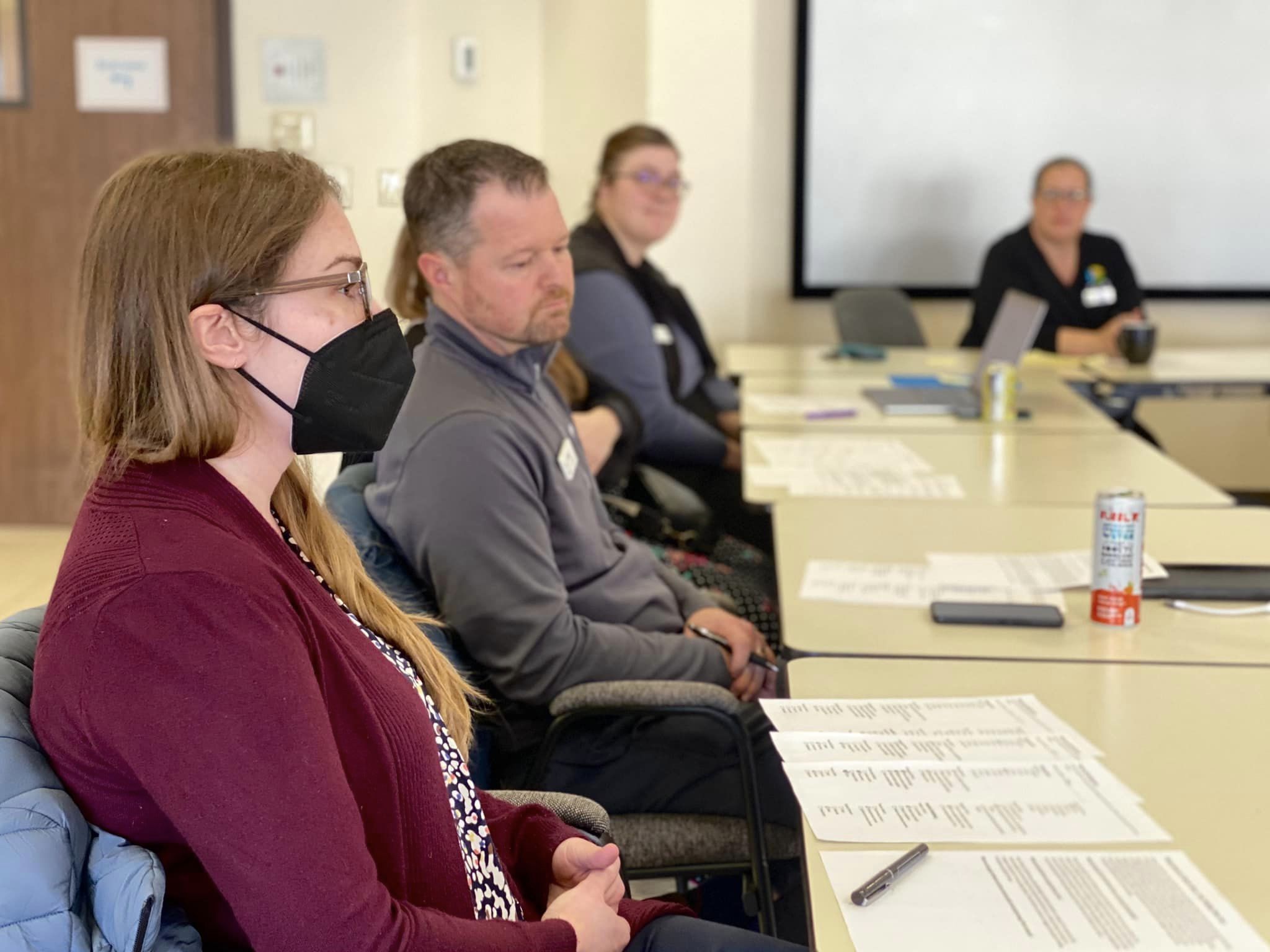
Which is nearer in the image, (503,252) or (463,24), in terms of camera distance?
(503,252)

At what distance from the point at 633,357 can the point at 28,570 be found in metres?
2.20

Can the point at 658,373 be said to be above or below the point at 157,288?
below

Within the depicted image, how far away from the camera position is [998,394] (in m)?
3.47

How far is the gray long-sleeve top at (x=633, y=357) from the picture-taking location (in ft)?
11.4

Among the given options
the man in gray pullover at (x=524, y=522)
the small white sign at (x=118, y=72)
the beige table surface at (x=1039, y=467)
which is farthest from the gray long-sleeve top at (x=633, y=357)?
the small white sign at (x=118, y=72)

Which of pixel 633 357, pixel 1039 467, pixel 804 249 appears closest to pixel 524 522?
pixel 1039 467

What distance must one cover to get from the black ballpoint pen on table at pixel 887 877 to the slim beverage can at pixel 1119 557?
716 millimetres

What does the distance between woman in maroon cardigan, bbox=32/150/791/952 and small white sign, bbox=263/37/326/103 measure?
3685mm

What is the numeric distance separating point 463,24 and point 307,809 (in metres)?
4.51

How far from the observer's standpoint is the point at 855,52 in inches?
226

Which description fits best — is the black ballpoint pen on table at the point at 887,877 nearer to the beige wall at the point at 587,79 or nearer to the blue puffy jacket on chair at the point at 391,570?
the blue puffy jacket on chair at the point at 391,570

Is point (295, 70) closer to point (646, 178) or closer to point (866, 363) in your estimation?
point (646, 178)

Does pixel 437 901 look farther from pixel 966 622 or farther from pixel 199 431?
pixel 966 622

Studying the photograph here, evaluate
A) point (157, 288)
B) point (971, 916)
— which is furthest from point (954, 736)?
point (157, 288)
